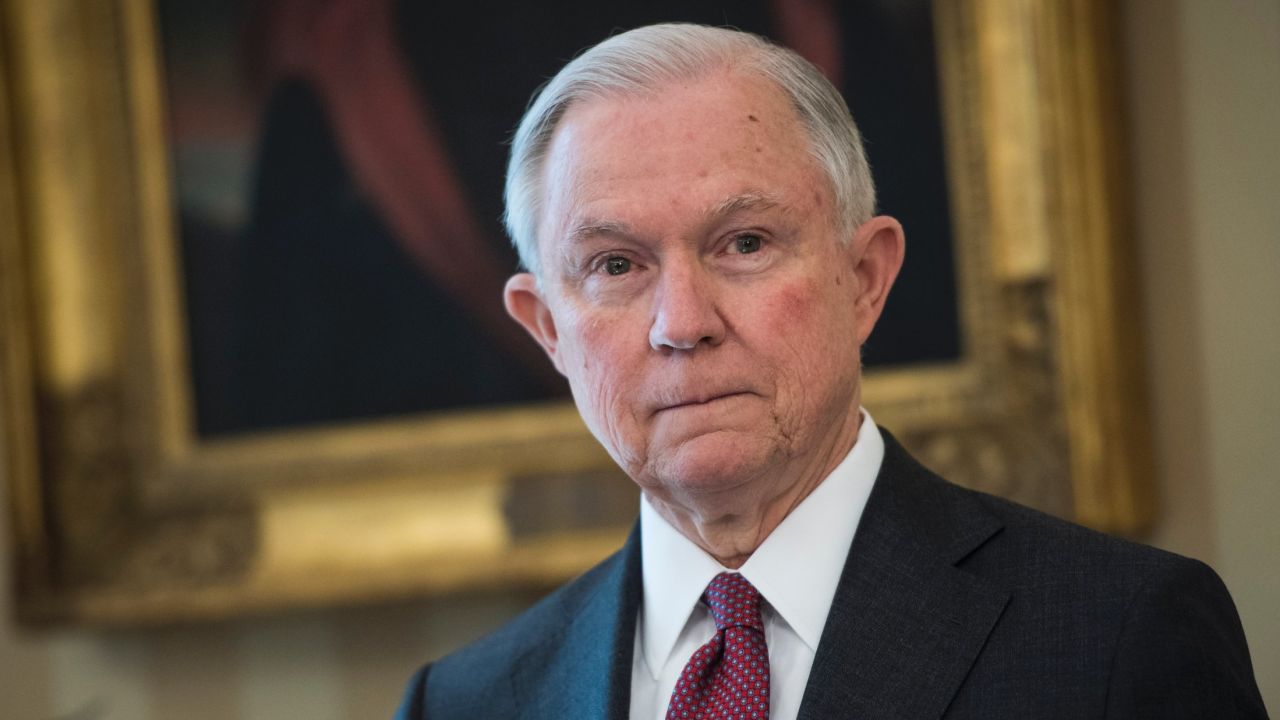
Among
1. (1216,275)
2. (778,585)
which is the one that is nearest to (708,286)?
(778,585)

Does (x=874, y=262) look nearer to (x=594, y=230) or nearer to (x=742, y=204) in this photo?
(x=742, y=204)

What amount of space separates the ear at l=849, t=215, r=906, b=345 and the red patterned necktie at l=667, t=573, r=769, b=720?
39cm

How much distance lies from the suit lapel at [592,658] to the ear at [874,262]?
48cm

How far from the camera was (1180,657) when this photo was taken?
1516 millimetres

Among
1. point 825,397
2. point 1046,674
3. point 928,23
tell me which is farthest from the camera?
point 928,23

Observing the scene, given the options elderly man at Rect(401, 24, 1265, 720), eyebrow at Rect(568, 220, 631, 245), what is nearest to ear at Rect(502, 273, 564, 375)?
elderly man at Rect(401, 24, 1265, 720)

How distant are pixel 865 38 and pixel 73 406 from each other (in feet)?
6.86

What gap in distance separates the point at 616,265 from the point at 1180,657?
82 cm

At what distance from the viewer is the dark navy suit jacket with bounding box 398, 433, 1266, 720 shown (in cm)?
153

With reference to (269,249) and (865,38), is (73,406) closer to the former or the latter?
(269,249)

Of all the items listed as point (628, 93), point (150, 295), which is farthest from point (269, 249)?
point (628, 93)

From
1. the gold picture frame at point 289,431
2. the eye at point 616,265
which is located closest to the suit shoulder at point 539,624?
the eye at point 616,265

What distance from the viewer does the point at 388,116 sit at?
3393mm

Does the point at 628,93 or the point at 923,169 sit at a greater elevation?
the point at 628,93
